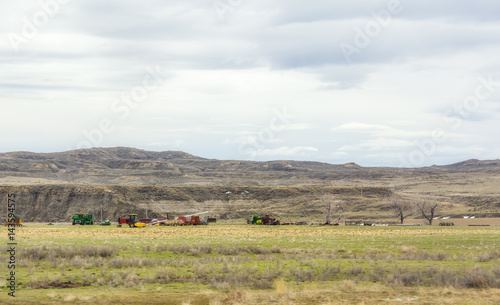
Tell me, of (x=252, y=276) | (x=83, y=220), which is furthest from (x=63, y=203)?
(x=252, y=276)

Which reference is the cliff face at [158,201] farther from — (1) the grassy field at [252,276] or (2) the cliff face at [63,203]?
(1) the grassy field at [252,276]

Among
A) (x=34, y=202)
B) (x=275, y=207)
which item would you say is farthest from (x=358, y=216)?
(x=34, y=202)

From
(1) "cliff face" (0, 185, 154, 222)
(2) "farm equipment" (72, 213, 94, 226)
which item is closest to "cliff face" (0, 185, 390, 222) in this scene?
(1) "cliff face" (0, 185, 154, 222)

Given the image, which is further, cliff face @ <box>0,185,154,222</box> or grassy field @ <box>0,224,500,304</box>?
cliff face @ <box>0,185,154,222</box>

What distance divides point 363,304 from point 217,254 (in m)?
15.9

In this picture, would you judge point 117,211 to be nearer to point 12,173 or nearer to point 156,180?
point 156,180

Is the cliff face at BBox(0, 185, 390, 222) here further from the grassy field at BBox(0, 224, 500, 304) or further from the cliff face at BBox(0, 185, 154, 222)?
the grassy field at BBox(0, 224, 500, 304)

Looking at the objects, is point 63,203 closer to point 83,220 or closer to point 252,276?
point 83,220

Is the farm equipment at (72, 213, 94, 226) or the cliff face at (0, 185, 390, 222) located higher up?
the cliff face at (0, 185, 390, 222)

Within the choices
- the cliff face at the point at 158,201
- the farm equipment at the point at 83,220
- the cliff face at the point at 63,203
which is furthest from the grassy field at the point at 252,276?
the cliff face at the point at 63,203

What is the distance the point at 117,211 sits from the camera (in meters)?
101

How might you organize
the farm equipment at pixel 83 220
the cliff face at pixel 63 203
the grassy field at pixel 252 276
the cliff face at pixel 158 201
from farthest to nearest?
the cliff face at pixel 158 201 < the cliff face at pixel 63 203 < the farm equipment at pixel 83 220 < the grassy field at pixel 252 276

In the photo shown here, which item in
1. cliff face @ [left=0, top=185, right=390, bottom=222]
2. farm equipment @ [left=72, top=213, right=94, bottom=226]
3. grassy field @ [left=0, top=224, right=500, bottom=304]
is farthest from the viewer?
cliff face @ [left=0, top=185, right=390, bottom=222]

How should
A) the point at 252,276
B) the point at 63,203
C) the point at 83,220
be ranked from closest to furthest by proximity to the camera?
the point at 252,276 < the point at 83,220 < the point at 63,203
